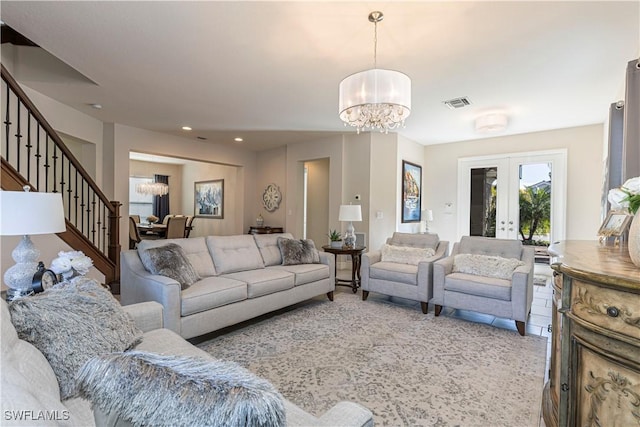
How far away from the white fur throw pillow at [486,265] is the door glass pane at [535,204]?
2.65 meters

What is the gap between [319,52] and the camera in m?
2.66

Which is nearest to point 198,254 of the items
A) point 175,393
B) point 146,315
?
point 146,315

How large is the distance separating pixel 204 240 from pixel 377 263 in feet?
7.11

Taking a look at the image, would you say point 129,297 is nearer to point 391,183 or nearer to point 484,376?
point 484,376

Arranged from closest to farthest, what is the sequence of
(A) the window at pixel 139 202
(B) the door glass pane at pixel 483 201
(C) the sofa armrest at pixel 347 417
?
(C) the sofa armrest at pixel 347 417 < (B) the door glass pane at pixel 483 201 < (A) the window at pixel 139 202

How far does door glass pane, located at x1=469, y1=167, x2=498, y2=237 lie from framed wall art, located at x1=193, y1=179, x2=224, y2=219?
19.5 ft

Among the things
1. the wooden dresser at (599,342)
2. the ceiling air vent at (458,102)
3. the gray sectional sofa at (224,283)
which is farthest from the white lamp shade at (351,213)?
the wooden dresser at (599,342)

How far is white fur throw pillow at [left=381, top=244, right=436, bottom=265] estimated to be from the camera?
3867mm

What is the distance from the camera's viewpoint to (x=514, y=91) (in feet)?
11.6

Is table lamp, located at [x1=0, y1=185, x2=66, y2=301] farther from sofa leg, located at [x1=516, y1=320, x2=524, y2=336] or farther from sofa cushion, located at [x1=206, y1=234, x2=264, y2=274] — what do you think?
sofa leg, located at [x1=516, y1=320, x2=524, y2=336]

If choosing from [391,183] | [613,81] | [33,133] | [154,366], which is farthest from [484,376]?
[33,133]

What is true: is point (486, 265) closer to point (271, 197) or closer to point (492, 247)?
point (492, 247)

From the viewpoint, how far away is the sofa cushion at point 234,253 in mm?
3416

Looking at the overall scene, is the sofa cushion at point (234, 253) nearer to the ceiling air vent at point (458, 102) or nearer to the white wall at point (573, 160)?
the ceiling air vent at point (458, 102)
